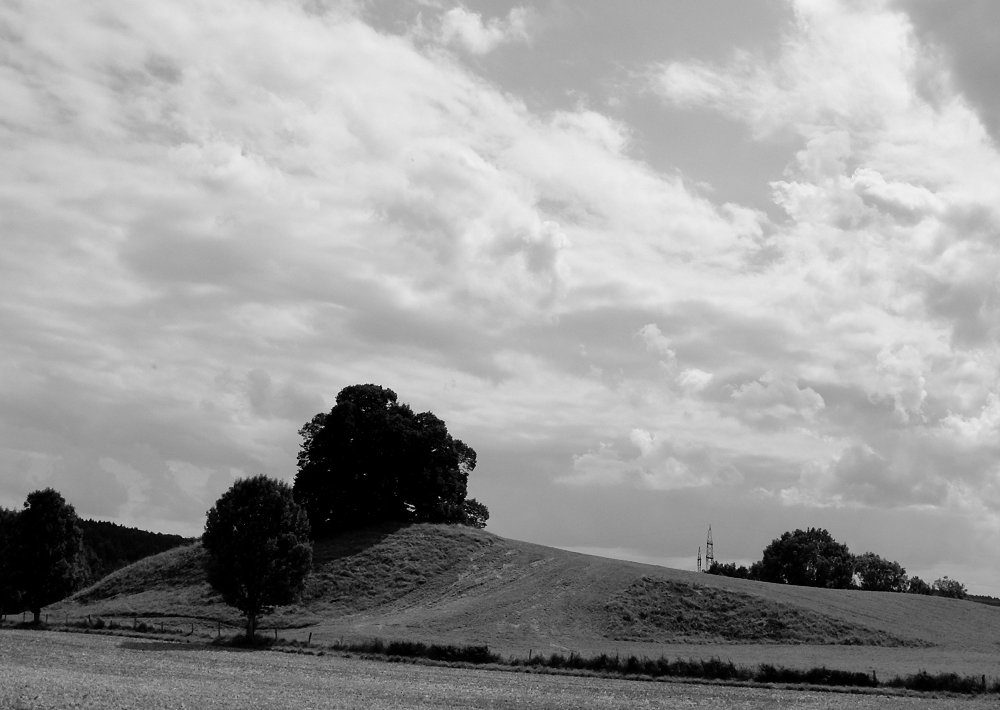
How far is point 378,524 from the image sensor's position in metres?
130

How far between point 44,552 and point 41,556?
44cm

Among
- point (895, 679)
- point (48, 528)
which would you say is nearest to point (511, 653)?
point (895, 679)

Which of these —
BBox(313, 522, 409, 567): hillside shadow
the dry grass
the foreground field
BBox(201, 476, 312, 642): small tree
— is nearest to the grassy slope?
the dry grass

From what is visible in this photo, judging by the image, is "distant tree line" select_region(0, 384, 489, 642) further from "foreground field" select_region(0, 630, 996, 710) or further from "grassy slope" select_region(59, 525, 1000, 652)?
"foreground field" select_region(0, 630, 996, 710)

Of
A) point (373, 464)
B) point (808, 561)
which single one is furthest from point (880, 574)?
point (373, 464)

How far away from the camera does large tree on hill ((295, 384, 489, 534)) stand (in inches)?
5098

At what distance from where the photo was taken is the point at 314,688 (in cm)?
4578

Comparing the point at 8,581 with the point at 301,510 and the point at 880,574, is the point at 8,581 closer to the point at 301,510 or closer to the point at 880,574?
the point at 301,510

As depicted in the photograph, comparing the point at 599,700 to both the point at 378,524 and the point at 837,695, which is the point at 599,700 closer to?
the point at 837,695

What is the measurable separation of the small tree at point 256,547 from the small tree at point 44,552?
18972mm

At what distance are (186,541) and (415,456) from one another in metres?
33.9

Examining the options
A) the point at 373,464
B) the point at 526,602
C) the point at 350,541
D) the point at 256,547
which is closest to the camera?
the point at 256,547

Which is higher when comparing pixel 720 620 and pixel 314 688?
pixel 720 620

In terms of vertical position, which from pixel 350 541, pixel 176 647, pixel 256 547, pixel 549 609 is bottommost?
pixel 176 647
